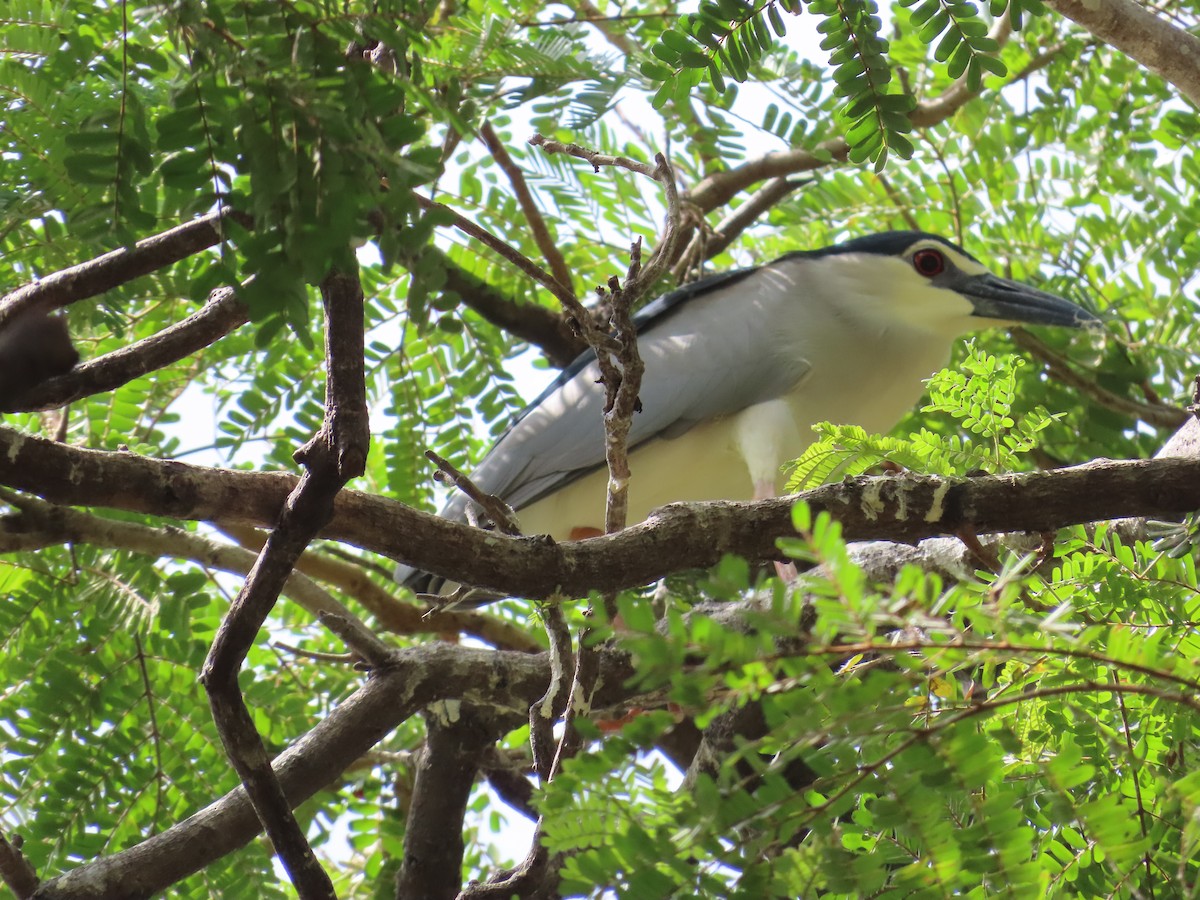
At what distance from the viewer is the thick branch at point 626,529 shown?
4.59 feet

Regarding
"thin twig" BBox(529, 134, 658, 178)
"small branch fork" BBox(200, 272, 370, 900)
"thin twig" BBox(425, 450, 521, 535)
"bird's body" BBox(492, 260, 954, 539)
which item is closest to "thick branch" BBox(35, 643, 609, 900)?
"small branch fork" BBox(200, 272, 370, 900)

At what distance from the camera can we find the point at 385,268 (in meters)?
1.12

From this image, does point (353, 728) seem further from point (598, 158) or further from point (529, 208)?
point (529, 208)

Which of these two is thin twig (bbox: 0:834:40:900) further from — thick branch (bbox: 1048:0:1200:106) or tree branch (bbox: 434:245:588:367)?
thick branch (bbox: 1048:0:1200:106)

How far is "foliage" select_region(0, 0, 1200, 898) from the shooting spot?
40.4 inches

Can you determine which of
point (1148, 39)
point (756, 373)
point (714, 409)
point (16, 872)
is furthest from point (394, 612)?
point (1148, 39)

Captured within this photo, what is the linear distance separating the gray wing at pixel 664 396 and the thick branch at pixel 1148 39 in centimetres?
123

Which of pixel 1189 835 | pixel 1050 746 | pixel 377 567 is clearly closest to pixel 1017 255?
pixel 377 567

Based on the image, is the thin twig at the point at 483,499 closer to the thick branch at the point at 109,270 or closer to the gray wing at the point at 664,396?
the thick branch at the point at 109,270

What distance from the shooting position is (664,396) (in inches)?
124

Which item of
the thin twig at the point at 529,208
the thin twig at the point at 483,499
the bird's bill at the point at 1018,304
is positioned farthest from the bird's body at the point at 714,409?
the thin twig at the point at 483,499

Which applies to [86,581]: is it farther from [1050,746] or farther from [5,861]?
[1050,746]

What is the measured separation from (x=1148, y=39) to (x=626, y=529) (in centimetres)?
125

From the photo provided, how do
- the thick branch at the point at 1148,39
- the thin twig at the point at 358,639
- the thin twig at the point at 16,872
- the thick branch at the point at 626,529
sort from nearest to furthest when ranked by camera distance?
the thick branch at the point at 626,529, the thin twig at the point at 16,872, the thin twig at the point at 358,639, the thick branch at the point at 1148,39
